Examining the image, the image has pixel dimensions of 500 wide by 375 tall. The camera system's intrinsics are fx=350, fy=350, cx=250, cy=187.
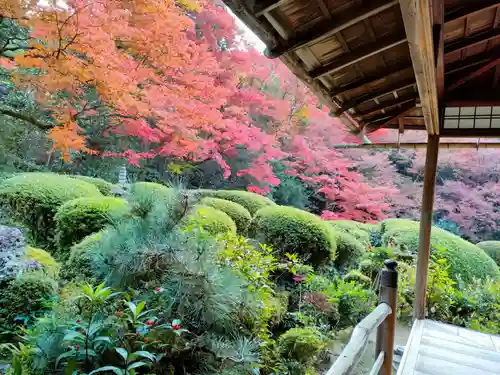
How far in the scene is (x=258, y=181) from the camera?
822 cm

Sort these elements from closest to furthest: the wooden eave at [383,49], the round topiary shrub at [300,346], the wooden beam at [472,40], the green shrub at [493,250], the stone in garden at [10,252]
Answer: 1. the wooden eave at [383,49]
2. the wooden beam at [472,40]
3. the round topiary shrub at [300,346]
4. the stone in garden at [10,252]
5. the green shrub at [493,250]

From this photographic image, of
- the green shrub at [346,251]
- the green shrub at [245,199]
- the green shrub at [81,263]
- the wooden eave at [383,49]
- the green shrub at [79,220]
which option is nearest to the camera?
the wooden eave at [383,49]

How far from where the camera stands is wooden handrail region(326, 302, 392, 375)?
1.09 meters

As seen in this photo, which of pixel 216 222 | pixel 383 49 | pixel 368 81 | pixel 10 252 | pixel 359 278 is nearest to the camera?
pixel 383 49

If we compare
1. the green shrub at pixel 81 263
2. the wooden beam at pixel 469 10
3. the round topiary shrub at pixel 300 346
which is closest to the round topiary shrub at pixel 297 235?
the round topiary shrub at pixel 300 346

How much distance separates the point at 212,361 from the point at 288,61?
1.80 m

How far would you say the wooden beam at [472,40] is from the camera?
2520 millimetres

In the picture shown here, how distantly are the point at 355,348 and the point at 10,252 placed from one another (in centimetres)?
350

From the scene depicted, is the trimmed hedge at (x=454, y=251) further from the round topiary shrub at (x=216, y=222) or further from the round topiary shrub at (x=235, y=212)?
the round topiary shrub at (x=216, y=222)

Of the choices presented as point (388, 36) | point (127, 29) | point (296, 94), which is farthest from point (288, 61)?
point (296, 94)

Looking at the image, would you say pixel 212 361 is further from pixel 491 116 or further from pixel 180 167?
pixel 180 167

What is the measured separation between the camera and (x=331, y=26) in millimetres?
1740

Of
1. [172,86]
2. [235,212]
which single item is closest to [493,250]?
[235,212]

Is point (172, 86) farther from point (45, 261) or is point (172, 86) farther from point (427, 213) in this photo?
point (427, 213)
